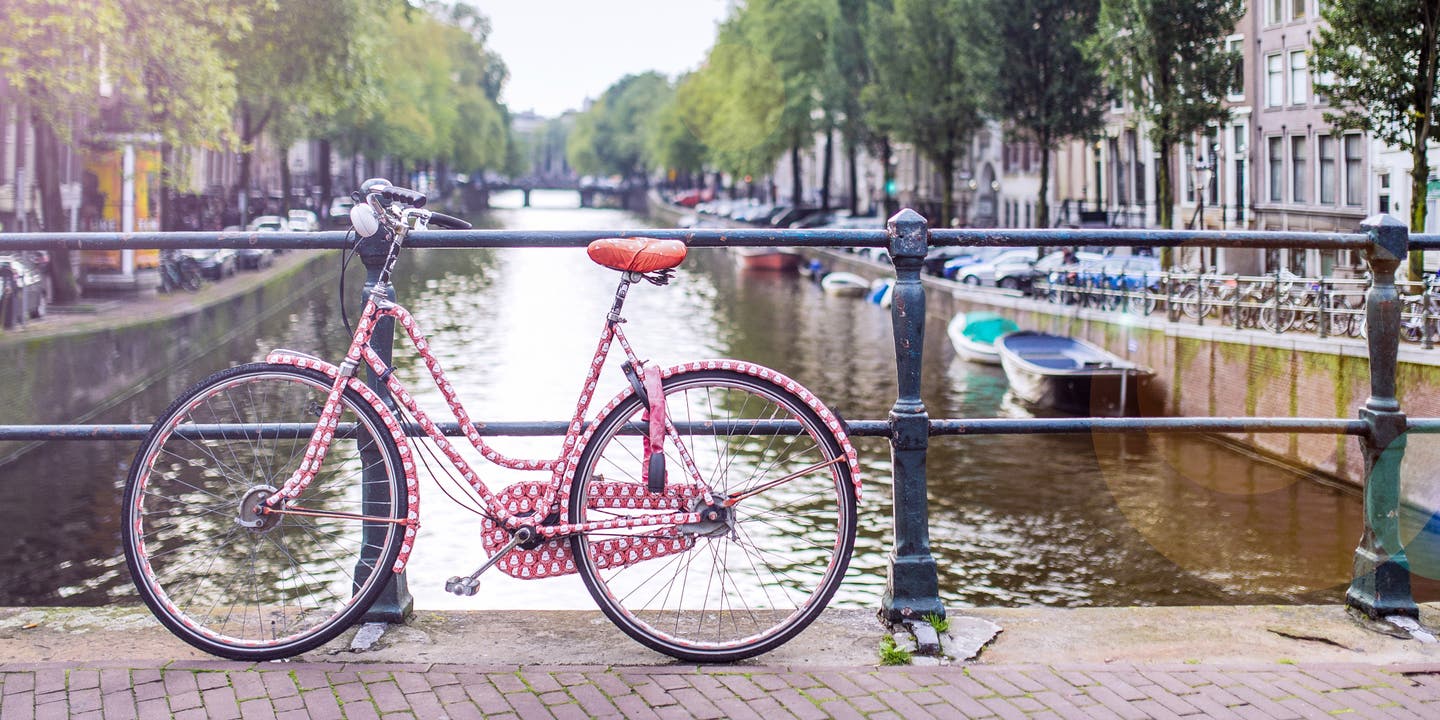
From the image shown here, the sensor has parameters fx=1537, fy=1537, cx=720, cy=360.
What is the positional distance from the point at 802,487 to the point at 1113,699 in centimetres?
1570

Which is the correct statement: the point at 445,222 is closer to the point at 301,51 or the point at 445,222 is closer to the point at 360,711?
the point at 360,711

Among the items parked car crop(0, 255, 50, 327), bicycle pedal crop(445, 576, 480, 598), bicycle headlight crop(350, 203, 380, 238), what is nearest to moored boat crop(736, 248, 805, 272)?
parked car crop(0, 255, 50, 327)

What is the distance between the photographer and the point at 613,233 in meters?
4.01

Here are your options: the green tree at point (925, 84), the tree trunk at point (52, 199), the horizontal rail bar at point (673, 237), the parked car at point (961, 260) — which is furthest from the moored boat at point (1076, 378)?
the horizontal rail bar at point (673, 237)

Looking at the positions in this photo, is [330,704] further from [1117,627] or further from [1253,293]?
[1253,293]

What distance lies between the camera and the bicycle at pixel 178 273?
35.1 meters

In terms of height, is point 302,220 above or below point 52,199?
above

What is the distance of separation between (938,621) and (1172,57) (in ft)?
101

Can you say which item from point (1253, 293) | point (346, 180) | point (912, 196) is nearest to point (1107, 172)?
point (912, 196)

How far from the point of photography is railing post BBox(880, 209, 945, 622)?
13.5ft

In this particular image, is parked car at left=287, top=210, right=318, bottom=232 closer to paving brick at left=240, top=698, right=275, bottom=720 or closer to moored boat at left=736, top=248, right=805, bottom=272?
moored boat at left=736, top=248, right=805, bottom=272

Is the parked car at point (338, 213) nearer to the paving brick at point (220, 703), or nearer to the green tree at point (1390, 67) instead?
the green tree at point (1390, 67)

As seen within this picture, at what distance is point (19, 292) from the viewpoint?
24.1 m

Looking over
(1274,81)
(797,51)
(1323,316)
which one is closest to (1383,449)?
(1323,316)
